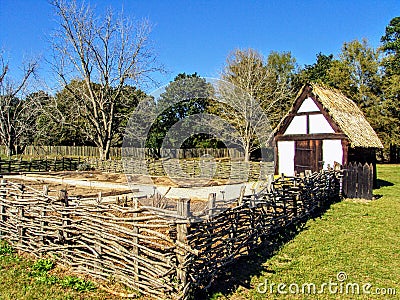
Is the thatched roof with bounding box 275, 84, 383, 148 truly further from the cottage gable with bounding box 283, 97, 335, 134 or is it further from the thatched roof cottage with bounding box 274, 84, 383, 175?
the cottage gable with bounding box 283, 97, 335, 134

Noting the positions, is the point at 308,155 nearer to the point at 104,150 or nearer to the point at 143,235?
the point at 143,235

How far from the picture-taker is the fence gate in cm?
1245

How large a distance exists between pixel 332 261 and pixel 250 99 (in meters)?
21.1

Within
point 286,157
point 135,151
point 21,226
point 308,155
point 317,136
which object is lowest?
point 21,226

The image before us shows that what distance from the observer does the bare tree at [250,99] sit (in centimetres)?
2667

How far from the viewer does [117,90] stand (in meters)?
28.9

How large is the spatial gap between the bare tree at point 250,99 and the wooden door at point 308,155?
917 centimetres

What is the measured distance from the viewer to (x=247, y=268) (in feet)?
18.6

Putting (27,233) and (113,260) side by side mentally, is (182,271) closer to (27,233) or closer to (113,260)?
(113,260)

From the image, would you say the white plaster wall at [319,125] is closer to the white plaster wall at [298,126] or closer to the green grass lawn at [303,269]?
the white plaster wall at [298,126]

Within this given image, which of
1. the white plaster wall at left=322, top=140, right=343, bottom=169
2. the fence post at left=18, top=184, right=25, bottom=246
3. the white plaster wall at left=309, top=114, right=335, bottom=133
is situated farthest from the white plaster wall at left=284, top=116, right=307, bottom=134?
the fence post at left=18, top=184, right=25, bottom=246

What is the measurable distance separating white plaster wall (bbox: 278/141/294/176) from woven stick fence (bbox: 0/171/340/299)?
947 centimetres

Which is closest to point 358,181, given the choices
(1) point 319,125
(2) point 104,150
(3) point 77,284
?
(1) point 319,125

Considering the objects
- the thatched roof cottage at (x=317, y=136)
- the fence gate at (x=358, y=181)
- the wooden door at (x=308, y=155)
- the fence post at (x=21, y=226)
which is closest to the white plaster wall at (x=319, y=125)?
the thatched roof cottage at (x=317, y=136)
